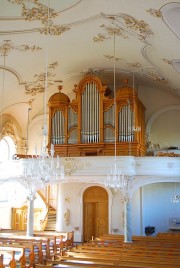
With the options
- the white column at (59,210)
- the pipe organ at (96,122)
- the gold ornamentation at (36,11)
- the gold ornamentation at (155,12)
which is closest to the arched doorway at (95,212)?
the white column at (59,210)

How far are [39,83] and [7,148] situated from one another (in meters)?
5.06

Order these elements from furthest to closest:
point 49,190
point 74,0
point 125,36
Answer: point 49,190, point 125,36, point 74,0

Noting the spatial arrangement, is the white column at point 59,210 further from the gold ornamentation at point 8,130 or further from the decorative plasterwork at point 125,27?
the decorative plasterwork at point 125,27

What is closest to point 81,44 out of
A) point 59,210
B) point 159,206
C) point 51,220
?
point 59,210

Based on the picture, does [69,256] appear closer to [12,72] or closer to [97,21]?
[97,21]

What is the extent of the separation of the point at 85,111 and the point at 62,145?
2089 millimetres

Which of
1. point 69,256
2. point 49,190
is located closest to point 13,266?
point 69,256

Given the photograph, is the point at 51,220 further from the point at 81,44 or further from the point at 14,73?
the point at 81,44

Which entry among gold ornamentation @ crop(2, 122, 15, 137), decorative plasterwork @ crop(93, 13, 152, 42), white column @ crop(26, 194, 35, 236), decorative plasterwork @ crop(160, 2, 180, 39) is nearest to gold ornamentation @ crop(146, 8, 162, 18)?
decorative plasterwork @ crop(160, 2, 180, 39)

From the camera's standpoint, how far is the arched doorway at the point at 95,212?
814 inches

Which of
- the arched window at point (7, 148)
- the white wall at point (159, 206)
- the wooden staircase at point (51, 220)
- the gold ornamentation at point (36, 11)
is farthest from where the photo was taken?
the arched window at point (7, 148)

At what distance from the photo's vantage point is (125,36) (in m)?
14.1

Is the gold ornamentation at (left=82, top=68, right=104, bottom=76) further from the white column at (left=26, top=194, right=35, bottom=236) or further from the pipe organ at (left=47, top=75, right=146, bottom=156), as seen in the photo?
the white column at (left=26, top=194, right=35, bottom=236)

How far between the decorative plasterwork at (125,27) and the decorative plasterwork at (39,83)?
4.69 m
